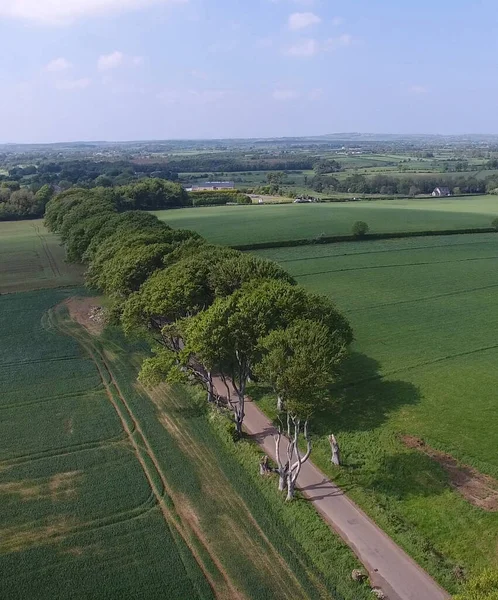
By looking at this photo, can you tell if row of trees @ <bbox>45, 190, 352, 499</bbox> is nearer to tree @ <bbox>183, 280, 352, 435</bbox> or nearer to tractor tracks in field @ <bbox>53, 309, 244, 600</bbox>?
tree @ <bbox>183, 280, 352, 435</bbox>

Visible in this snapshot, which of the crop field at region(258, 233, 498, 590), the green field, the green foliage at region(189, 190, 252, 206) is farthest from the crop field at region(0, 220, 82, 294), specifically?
the green foliage at region(189, 190, 252, 206)

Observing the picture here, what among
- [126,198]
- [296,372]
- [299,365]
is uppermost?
[126,198]

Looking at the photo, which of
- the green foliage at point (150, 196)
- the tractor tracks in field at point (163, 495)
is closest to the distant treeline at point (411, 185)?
the green foliage at point (150, 196)

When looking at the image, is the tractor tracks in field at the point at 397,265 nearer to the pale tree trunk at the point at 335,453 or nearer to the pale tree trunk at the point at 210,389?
the pale tree trunk at the point at 210,389

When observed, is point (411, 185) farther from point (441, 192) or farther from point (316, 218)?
point (316, 218)

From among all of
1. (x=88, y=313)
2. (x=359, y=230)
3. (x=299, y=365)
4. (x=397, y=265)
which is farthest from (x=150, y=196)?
(x=299, y=365)

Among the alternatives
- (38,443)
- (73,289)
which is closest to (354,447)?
(38,443)
